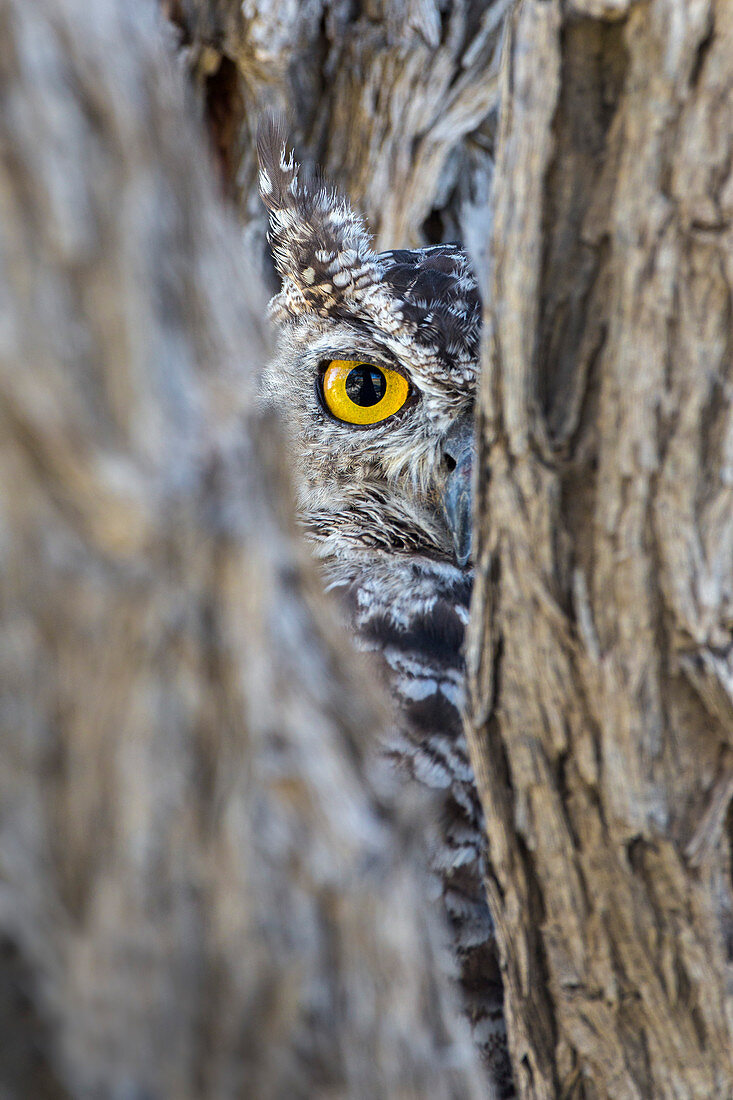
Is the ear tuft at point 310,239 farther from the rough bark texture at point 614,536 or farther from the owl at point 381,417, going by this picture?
the rough bark texture at point 614,536

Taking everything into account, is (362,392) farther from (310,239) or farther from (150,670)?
(150,670)

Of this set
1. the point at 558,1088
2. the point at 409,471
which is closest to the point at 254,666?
the point at 558,1088

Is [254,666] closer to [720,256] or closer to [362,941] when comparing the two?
[362,941]

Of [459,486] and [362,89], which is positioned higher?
[362,89]

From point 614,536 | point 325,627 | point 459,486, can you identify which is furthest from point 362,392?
point 325,627

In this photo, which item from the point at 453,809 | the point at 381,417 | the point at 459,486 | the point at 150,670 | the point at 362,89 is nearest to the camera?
the point at 150,670

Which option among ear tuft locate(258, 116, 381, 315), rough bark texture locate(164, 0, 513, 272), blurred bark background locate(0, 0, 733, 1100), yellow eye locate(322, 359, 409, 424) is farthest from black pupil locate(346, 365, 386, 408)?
blurred bark background locate(0, 0, 733, 1100)

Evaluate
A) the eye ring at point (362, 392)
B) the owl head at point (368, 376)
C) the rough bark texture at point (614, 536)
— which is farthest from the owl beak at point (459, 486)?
the rough bark texture at point (614, 536)

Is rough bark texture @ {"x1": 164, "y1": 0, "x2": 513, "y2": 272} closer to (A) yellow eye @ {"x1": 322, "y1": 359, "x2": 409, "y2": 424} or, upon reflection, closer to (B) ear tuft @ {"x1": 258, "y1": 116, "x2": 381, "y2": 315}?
(B) ear tuft @ {"x1": 258, "y1": 116, "x2": 381, "y2": 315}
